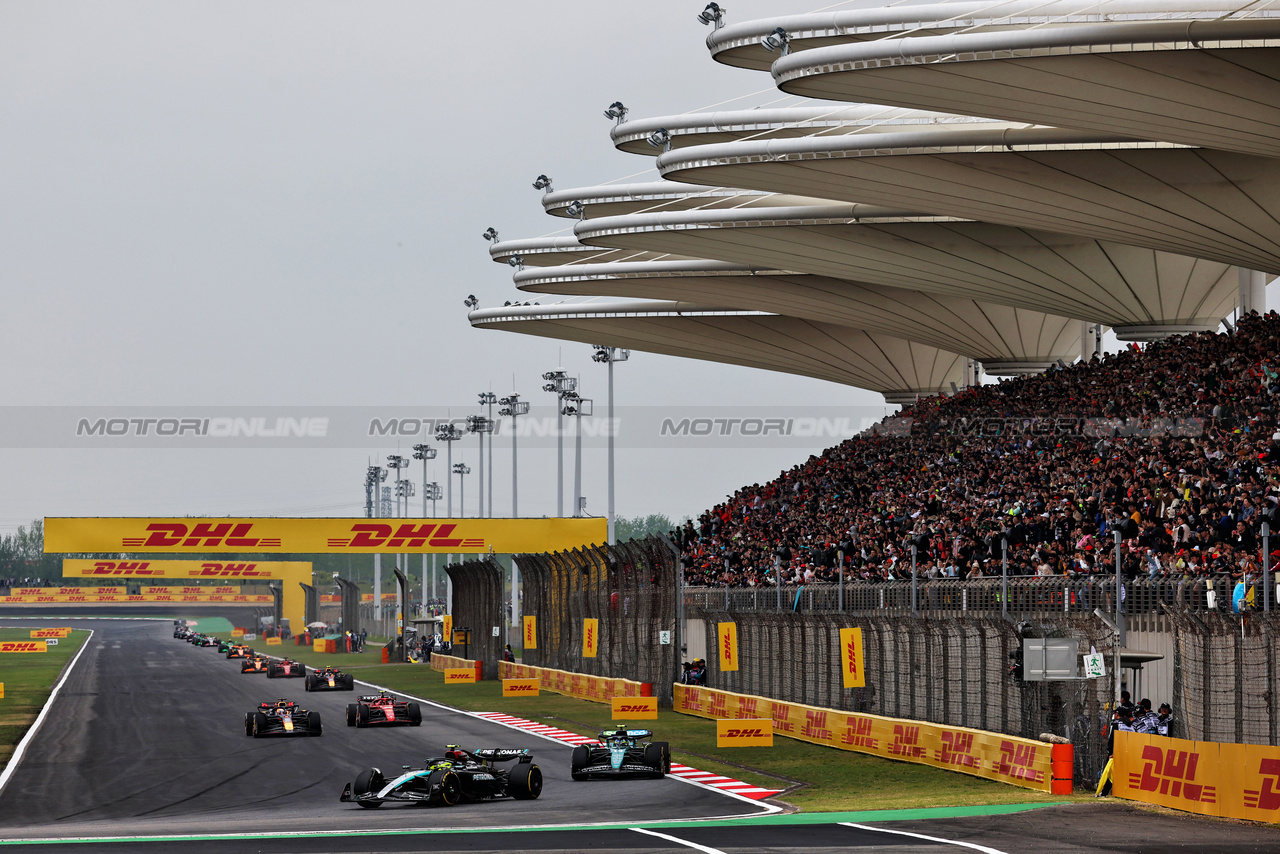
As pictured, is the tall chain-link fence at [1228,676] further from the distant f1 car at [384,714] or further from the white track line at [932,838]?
the distant f1 car at [384,714]

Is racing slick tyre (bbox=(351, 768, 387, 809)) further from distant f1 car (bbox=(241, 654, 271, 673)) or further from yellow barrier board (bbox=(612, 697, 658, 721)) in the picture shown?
distant f1 car (bbox=(241, 654, 271, 673))

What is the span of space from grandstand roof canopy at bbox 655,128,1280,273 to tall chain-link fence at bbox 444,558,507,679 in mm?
18510

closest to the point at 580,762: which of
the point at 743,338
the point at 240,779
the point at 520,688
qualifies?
the point at 240,779

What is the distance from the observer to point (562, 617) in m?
42.4

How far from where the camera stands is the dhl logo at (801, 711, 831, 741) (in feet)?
84.4

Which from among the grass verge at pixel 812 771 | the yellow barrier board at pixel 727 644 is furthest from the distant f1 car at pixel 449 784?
the yellow barrier board at pixel 727 644

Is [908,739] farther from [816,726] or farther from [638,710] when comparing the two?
[638,710]

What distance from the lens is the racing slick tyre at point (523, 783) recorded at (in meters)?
19.3

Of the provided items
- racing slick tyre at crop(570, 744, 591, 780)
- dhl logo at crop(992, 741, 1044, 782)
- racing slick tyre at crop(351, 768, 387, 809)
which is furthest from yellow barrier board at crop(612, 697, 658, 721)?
racing slick tyre at crop(351, 768, 387, 809)

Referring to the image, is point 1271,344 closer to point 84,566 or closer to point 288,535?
point 288,535

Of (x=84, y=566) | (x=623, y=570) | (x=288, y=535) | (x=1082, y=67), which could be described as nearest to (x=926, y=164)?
(x=1082, y=67)

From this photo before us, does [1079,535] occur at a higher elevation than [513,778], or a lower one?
higher

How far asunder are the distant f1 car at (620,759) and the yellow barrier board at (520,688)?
1916 centimetres

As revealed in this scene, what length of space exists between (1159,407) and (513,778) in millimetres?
19632
